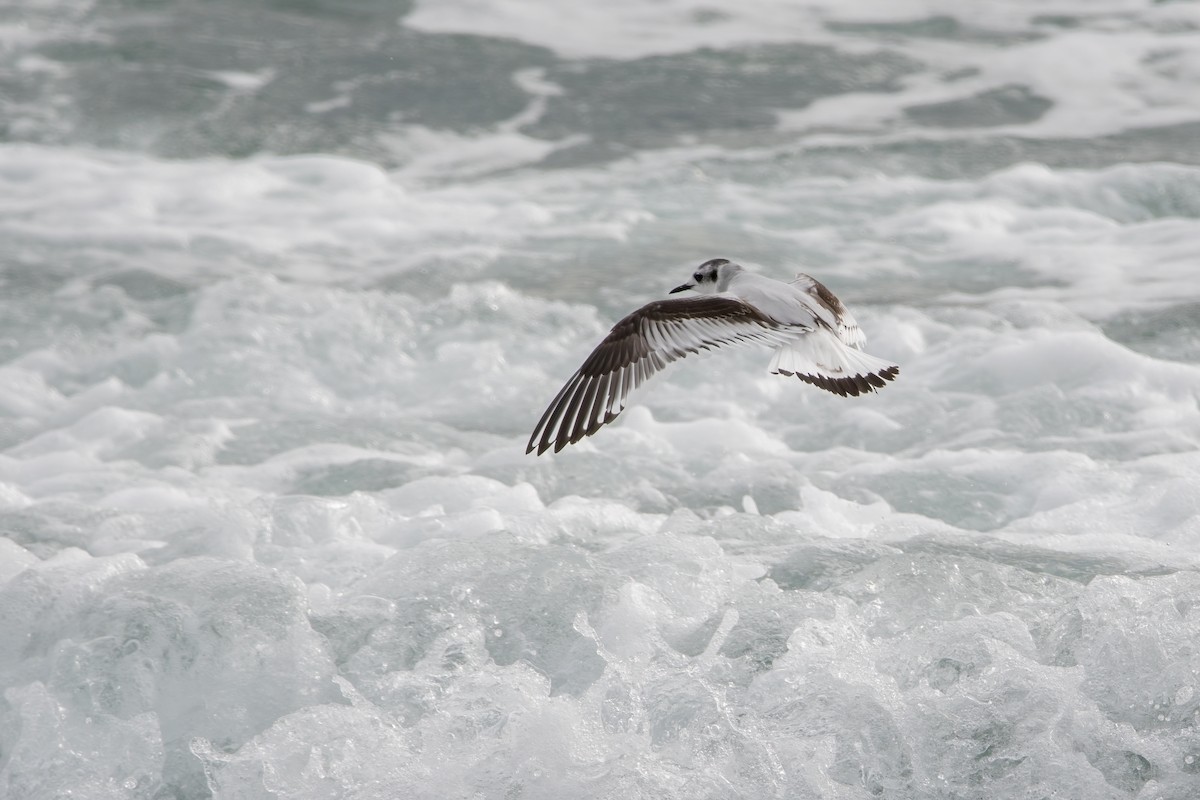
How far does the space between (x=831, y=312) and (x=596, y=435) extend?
4.62 feet

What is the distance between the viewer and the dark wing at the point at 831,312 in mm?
4477

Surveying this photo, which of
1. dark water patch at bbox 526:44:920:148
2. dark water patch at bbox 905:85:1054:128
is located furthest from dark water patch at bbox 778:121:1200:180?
dark water patch at bbox 526:44:920:148

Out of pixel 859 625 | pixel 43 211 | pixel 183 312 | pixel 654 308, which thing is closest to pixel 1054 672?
pixel 859 625

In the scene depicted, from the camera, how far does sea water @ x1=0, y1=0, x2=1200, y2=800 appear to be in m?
3.45

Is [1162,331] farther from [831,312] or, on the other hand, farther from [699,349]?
[699,349]

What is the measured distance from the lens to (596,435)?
18.7 ft

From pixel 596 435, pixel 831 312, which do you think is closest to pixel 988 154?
pixel 596 435

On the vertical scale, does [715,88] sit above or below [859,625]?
below

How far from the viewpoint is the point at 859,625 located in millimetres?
3717

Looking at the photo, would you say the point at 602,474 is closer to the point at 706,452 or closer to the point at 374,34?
the point at 706,452

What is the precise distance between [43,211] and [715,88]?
4.96 meters

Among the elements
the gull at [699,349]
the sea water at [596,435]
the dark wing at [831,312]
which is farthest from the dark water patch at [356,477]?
the dark wing at [831,312]

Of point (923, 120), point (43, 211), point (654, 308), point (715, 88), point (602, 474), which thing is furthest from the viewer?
point (715, 88)

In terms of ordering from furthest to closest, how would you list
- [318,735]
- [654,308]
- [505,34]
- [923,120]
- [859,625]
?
[505,34]
[923,120]
[654,308]
[859,625]
[318,735]
